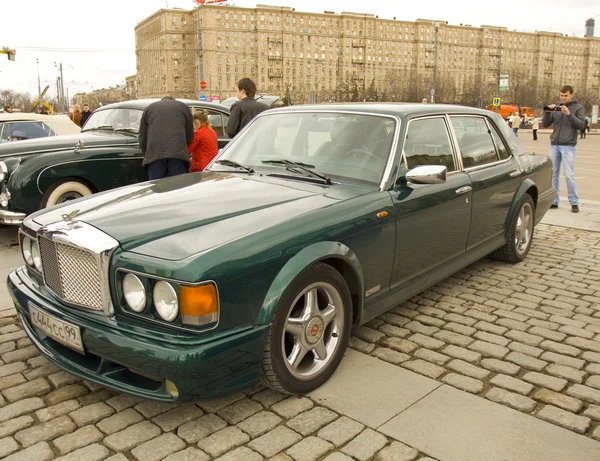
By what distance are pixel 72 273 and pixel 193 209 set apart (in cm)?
75

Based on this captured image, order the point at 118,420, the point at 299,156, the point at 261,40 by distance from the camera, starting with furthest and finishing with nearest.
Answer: the point at 261,40
the point at 299,156
the point at 118,420

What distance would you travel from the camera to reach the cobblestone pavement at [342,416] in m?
2.71

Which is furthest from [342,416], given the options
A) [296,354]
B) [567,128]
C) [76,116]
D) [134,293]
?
[76,116]

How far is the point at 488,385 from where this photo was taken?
A: 3.34 meters

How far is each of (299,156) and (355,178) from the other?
0.53 meters

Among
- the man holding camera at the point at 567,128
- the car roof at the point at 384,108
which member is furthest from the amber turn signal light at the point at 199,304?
the man holding camera at the point at 567,128

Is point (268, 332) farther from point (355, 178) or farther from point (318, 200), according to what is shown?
point (355, 178)

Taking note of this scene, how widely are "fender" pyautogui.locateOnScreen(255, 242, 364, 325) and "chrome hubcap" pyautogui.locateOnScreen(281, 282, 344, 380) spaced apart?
17 centimetres

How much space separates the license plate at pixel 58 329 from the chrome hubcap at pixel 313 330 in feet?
3.51

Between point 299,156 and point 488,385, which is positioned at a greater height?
point 299,156

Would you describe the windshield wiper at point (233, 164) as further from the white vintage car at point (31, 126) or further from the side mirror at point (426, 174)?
the white vintage car at point (31, 126)

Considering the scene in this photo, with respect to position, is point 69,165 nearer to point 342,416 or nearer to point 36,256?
point 36,256

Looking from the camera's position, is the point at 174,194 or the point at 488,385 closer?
the point at 488,385

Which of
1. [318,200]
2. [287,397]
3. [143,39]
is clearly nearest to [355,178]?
[318,200]
